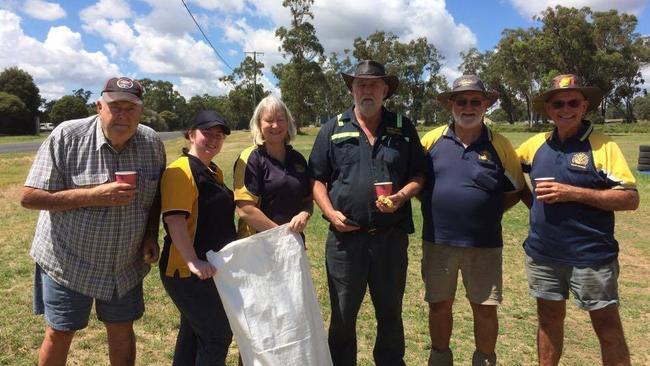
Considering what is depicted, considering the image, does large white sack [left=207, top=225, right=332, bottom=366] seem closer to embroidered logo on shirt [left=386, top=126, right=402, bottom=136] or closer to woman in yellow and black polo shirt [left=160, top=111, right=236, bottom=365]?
woman in yellow and black polo shirt [left=160, top=111, right=236, bottom=365]

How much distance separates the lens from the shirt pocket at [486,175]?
361cm

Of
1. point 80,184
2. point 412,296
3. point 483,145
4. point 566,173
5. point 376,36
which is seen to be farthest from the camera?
point 376,36

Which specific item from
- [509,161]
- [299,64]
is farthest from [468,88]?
[299,64]

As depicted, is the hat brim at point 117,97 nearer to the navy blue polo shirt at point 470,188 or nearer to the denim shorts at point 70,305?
the denim shorts at point 70,305

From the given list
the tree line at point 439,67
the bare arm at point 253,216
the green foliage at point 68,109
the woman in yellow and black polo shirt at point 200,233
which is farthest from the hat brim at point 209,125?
the green foliage at point 68,109

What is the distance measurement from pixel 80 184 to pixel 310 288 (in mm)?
1594

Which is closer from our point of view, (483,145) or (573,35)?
(483,145)

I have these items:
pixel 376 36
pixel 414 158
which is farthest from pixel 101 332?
pixel 376 36

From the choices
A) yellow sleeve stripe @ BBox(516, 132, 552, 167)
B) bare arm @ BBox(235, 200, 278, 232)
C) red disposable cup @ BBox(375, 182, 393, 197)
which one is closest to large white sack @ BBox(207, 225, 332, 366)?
bare arm @ BBox(235, 200, 278, 232)

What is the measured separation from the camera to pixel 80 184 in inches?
118

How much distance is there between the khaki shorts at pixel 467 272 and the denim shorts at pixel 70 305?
7.31 feet

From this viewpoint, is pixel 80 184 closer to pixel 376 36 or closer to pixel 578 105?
pixel 578 105

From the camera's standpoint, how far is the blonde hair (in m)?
3.38

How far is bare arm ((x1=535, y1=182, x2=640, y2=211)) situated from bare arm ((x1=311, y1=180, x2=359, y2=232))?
1355mm
